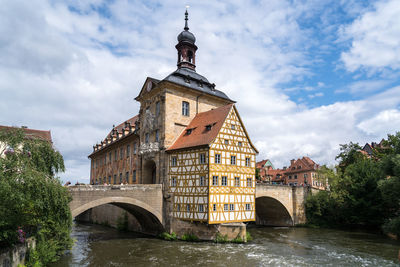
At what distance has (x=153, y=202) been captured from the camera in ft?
74.0

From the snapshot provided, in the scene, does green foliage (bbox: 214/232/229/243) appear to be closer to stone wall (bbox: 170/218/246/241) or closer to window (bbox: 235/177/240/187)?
stone wall (bbox: 170/218/246/241)

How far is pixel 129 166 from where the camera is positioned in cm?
3169

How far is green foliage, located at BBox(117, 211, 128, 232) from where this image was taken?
29.2 m

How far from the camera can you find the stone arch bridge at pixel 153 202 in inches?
773

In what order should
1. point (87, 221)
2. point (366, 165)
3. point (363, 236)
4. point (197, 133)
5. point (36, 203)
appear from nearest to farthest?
1. point (36, 203)
2. point (197, 133)
3. point (363, 236)
4. point (366, 165)
5. point (87, 221)

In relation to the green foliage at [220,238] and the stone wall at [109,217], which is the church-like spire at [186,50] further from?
the green foliage at [220,238]

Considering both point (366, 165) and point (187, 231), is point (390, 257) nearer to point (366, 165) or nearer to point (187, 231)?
point (187, 231)

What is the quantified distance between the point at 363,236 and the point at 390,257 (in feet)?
27.4

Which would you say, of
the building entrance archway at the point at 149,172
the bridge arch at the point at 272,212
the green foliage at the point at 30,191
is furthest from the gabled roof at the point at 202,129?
the bridge arch at the point at 272,212

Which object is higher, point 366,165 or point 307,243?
point 366,165

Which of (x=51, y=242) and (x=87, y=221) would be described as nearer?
(x=51, y=242)

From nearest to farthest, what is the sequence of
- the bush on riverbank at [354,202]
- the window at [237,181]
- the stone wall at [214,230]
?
1. the stone wall at [214,230]
2. the window at [237,181]
3. the bush on riverbank at [354,202]

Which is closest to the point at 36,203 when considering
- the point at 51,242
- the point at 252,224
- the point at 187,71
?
the point at 51,242

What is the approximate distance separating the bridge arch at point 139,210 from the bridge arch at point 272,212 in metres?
11.3
